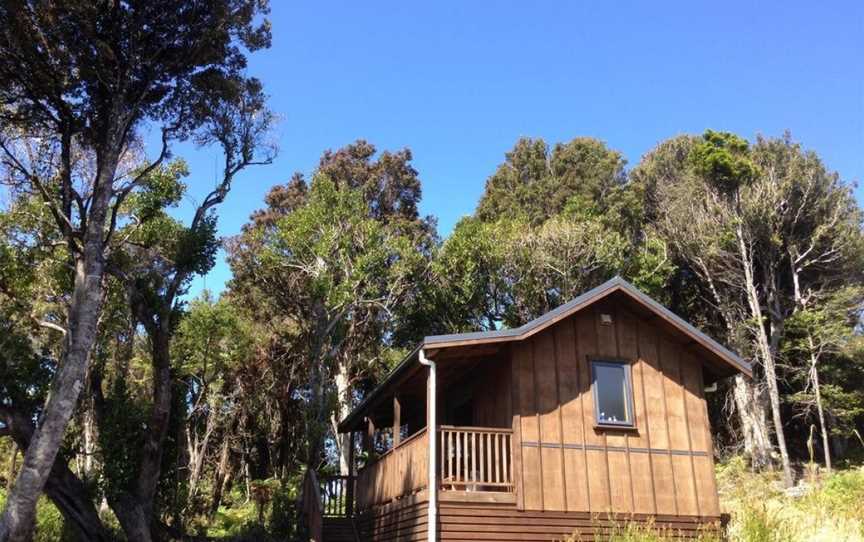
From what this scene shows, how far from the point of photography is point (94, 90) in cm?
1723

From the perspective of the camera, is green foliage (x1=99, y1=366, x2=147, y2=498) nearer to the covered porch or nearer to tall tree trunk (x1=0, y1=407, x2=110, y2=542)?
tall tree trunk (x1=0, y1=407, x2=110, y2=542)

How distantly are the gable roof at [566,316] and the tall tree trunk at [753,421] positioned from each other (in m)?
15.9

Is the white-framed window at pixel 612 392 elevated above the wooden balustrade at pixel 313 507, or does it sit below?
above

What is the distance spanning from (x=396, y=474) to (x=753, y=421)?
19413 mm

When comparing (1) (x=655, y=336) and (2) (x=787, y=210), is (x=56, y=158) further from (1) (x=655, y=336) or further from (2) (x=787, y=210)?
(2) (x=787, y=210)

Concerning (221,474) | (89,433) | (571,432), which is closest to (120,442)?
(89,433)

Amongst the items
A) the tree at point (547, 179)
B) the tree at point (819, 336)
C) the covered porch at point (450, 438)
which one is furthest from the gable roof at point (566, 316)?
the tree at point (547, 179)

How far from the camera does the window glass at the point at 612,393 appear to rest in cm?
1249

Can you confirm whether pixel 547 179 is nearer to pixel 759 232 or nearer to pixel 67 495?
pixel 759 232

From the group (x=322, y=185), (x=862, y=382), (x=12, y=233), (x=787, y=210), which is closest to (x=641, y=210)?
(x=787, y=210)

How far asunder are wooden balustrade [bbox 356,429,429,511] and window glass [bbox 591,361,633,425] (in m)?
3.20

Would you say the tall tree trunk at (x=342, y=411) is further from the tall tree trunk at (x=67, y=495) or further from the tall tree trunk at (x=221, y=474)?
the tall tree trunk at (x=67, y=495)

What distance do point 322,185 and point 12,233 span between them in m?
11.2

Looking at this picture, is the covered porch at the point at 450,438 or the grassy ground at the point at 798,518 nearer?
the grassy ground at the point at 798,518
